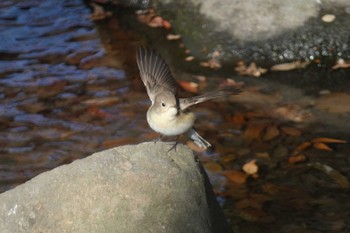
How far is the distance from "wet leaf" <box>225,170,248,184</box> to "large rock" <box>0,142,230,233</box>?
165 cm

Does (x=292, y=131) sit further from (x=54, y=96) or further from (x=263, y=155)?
(x=54, y=96)

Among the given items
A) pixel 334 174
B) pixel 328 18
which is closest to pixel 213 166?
pixel 334 174

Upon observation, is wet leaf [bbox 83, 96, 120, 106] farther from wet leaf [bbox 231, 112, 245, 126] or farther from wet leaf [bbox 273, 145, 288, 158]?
wet leaf [bbox 273, 145, 288, 158]

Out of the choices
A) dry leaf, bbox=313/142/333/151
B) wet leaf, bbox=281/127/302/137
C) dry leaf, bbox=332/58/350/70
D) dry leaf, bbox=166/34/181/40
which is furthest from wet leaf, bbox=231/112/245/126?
dry leaf, bbox=166/34/181/40

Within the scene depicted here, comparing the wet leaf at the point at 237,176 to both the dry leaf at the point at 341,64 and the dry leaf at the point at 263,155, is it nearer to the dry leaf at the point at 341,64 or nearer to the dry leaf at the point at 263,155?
the dry leaf at the point at 263,155

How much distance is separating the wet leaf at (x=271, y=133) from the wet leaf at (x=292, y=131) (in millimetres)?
68

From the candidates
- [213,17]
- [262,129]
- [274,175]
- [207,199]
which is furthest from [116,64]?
[207,199]

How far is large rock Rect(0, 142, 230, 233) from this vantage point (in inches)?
132

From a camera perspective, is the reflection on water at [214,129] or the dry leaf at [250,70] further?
the dry leaf at [250,70]

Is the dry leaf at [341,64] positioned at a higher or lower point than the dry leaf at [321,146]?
higher

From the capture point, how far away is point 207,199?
12.2 ft

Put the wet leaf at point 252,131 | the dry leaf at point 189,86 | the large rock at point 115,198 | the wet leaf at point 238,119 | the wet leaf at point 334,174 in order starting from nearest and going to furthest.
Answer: the large rock at point 115,198
the wet leaf at point 334,174
the wet leaf at point 252,131
the wet leaf at point 238,119
the dry leaf at point 189,86

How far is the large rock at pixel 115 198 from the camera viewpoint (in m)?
3.35

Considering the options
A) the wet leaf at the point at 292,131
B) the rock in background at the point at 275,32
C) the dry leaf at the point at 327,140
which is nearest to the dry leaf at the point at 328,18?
the rock in background at the point at 275,32
